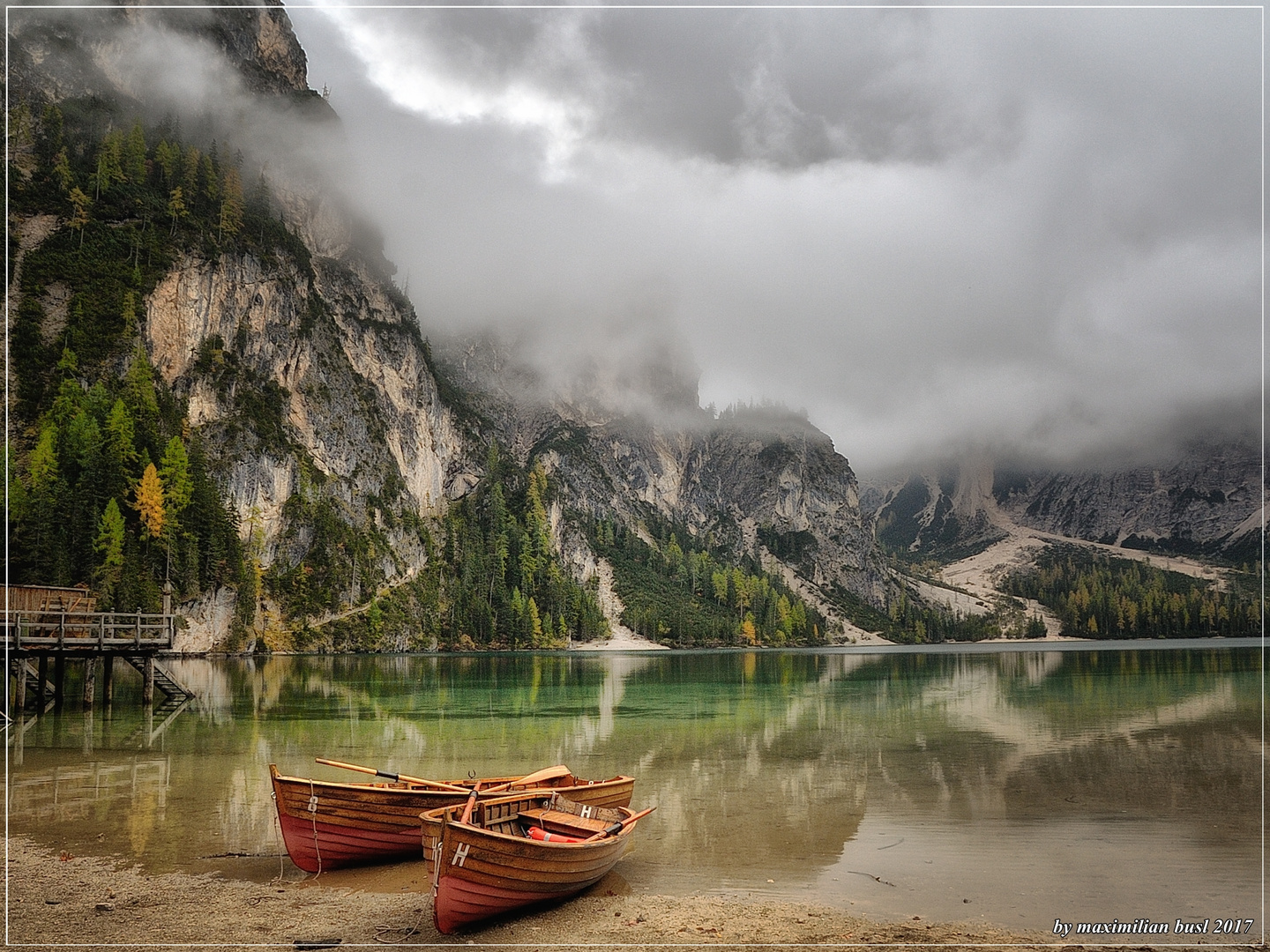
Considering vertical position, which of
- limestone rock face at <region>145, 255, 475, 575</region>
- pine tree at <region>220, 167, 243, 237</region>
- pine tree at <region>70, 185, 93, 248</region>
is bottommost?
limestone rock face at <region>145, 255, 475, 575</region>

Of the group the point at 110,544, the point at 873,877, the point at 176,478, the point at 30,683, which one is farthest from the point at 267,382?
the point at 873,877

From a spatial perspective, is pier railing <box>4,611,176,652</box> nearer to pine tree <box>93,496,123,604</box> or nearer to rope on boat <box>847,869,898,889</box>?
rope on boat <box>847,869,898,889</box>

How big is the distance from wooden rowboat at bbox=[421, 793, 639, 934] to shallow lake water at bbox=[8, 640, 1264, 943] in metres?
1.86

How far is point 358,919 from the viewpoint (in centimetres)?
1397

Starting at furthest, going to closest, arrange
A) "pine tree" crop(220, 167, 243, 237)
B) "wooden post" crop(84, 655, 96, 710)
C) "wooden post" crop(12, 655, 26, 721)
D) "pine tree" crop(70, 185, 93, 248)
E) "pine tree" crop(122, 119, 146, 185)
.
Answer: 1. "pine tree" crop(220, 167, 243, 237)
2. "pine tree" crop(122, 119, 146, 185)
3. "pine tree" crop(70, 185, 93, 248)
4. "wooden post" crop(84, 655, 96, 710)
5. "wooden post" crop(12, 655, 26, 721)

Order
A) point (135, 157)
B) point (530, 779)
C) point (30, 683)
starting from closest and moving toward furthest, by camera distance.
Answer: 1. point (530, 779)
2. point (30, 683)
3. point (135, 157)

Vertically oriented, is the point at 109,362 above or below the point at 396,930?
above

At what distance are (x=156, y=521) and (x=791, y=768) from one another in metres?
102

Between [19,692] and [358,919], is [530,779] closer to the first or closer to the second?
[358,919]

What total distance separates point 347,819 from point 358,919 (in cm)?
293

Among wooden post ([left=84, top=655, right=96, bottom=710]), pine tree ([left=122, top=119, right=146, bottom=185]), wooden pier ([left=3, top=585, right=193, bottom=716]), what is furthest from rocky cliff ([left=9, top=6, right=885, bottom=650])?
wooden post ([left=84, top=655, right=96, bottom=710])

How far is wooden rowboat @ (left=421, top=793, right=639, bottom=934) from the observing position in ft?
42.6

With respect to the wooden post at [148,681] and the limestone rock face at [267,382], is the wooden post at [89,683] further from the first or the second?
the limestone rock face at [267,382]

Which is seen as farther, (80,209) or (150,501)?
(80,209)
